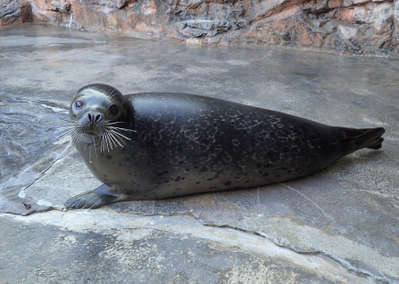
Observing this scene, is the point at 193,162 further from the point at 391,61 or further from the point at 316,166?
the point at 391,61

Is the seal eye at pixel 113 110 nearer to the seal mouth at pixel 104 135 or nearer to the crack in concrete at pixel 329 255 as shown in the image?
the seal mouth at pixel 104 135

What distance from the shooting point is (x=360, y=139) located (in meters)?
2.61

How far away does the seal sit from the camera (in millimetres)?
2006

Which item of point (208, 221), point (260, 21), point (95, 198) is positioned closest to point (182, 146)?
point (208, 221)

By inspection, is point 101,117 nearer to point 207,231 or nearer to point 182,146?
point 182,146

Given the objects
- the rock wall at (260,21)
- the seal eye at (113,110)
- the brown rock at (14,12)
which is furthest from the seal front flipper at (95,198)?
the brown rock at (14,12)

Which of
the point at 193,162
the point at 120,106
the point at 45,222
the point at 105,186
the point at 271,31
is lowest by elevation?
the point at 45,222

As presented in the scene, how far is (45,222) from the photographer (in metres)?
2.03

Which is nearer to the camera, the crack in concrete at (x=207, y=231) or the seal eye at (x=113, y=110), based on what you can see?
the crack in concrete at (x=207, y=231)

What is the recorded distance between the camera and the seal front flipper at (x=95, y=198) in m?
2.13

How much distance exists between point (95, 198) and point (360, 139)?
1.82 metres

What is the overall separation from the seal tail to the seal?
206mm

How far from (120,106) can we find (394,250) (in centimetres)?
153

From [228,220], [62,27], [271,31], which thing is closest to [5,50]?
[62,27]
